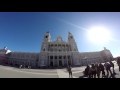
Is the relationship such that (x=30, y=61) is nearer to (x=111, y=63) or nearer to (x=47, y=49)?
(x=47, y=49)
